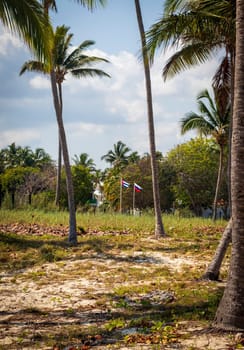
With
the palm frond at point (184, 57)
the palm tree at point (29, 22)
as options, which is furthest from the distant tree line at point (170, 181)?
the palm tree at point (29, 22)

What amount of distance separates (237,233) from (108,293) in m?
3.19

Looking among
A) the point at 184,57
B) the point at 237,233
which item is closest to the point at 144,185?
the point at 184,57

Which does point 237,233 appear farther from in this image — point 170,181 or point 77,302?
point 170,181

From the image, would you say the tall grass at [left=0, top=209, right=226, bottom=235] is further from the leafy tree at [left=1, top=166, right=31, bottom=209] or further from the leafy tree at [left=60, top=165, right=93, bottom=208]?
the leafy tree at [left=60, top=165, right=93, bottom=208]

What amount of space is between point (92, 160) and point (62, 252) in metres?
47.4

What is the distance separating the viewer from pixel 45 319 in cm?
631

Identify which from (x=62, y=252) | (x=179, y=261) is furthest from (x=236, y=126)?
(x=62, y=252)

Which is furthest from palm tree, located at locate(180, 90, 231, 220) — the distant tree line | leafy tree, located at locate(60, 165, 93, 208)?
leafy tree, located at locate(60, 165, 93, 208)

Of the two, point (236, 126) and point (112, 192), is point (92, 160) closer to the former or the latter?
point (112, 192)

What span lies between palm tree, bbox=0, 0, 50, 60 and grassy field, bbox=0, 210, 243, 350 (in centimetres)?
419

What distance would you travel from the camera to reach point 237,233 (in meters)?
5.19

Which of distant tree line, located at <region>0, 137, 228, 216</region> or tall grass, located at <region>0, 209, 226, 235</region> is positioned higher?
distant tree line, located at <region>0, 137, 228, 216</region>

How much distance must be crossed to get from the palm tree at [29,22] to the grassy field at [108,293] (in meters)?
4.19

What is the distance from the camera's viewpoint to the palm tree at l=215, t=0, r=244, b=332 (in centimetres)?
515
